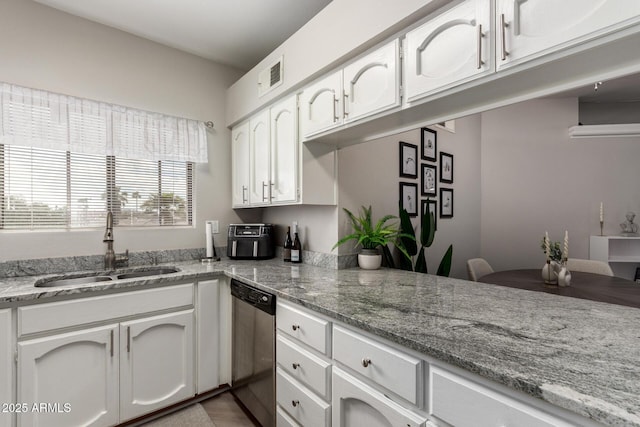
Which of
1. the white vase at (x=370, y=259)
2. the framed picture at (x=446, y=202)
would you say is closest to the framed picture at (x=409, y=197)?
the framed picture at (x=446, y=202)

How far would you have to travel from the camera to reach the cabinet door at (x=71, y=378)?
5.11 ft

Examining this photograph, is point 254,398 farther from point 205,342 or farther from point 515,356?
point 515,356

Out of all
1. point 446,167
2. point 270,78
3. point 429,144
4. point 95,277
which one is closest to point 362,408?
point 95,277

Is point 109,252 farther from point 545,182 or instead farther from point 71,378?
point 545,182

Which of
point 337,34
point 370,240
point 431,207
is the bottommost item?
point 370,240

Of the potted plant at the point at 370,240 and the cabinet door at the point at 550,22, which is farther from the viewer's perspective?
the potted plant at the point at 370,240

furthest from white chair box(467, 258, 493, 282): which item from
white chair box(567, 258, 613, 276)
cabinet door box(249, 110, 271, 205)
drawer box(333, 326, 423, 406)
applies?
drawer box(333, 326, 423, 406)

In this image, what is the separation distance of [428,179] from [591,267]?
169 cm

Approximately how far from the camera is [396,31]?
4.63ft

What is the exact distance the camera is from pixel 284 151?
216cm

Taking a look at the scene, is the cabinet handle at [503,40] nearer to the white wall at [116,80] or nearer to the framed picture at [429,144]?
the framed picture at [429,144]

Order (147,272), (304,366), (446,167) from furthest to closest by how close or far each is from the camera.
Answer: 1. (446,167)
2. (147,272)
3. (304,366)

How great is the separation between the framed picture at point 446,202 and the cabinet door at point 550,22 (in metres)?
2.46

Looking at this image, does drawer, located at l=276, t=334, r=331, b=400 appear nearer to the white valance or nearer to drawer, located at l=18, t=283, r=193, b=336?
drawer, located at l=18, t=283, r=193, b=336
